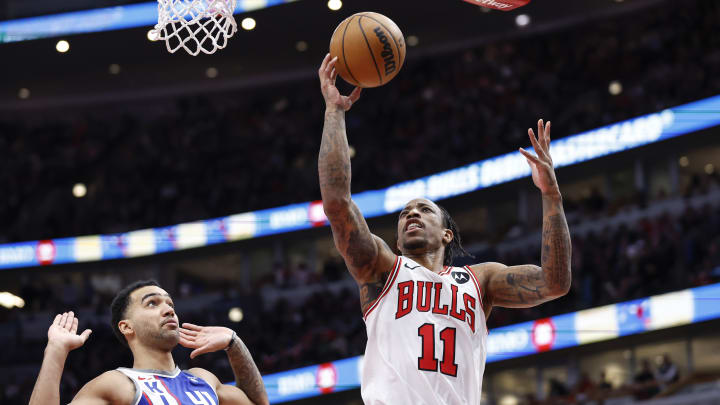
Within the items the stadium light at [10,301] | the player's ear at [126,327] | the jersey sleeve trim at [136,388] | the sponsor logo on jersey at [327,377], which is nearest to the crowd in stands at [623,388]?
the sponsor logo on jersey at [327,377]

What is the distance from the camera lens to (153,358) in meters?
4.40

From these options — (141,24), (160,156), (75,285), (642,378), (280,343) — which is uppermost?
(141,24)

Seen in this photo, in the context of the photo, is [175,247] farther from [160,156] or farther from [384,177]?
[384,177]

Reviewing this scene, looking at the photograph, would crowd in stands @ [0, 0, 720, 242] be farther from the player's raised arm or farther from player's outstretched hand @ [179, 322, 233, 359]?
the player's raised arm

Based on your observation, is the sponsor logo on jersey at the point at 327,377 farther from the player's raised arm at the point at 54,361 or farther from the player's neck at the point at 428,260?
the player's raised arm at the point at 54,361

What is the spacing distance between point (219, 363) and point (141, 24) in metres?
7.27

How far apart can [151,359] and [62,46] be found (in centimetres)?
1654

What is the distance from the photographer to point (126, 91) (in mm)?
22625

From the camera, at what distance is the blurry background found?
15.0 m

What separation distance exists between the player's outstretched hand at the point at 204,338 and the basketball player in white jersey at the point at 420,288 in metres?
0.73

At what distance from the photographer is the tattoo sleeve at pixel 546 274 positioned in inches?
168

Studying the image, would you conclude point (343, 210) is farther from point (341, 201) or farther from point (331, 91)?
point (331, 91)

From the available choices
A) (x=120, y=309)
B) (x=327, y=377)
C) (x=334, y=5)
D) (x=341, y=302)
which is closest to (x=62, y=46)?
(x=334, y=5)

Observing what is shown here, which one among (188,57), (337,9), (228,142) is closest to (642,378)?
(337,9)
